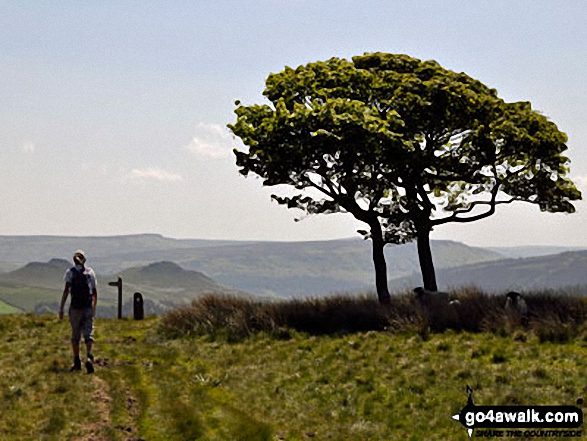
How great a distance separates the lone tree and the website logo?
1435 cm

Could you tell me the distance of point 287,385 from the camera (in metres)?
15.0

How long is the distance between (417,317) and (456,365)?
20.5ft

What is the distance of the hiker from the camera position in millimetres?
15500

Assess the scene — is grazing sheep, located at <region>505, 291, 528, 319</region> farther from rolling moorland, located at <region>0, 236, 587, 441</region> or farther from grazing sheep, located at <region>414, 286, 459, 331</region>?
grazing sheep, located at <region>414, 286, 459, 331</region>

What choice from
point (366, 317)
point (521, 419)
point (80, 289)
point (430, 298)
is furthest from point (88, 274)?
point (430, 298)

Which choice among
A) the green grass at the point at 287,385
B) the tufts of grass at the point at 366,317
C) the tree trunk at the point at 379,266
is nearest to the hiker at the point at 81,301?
the green grass at the point at 287,385

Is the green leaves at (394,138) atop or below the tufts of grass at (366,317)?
atop

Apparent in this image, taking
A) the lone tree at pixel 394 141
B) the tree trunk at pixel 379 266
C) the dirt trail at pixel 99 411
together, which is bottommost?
the dirt trail at pixel 99 411

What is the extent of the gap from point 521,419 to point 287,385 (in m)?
5.91

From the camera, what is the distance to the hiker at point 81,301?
1550cm

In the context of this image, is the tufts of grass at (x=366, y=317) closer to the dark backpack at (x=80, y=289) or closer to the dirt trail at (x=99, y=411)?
the dark backpack at (x=80, y=289)

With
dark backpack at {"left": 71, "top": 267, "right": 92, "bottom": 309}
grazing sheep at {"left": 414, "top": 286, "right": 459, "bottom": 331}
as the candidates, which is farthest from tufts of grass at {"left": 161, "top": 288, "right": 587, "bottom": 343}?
dark backpack at {"left": 71, "top": 267, "right": 92, "bottom": 309}

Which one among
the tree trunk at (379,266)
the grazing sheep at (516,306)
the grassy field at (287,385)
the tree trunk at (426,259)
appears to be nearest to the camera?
the grassy field at (287,385)

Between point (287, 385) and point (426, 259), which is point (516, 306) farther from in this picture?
point (287, 385)
